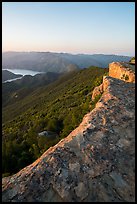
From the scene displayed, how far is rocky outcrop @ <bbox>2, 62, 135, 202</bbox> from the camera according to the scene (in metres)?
6.37

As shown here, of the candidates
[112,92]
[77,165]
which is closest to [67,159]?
[77,165]

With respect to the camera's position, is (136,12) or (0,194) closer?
(0,194)

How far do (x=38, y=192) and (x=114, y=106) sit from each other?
465 centimetres

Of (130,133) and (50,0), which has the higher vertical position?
(50,0)

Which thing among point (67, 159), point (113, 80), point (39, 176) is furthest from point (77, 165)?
point (113, 80)

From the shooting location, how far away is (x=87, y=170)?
6.84 metres

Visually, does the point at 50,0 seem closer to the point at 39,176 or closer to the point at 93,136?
the point at 93,136

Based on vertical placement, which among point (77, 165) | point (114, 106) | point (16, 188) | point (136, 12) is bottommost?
point (16, 188)

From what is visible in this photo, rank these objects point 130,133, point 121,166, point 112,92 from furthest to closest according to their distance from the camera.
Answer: point 112,92 < point 130,133 < point 121,166

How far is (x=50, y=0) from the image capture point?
6965 millimetres

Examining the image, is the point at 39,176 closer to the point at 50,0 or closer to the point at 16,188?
the point at 16,188

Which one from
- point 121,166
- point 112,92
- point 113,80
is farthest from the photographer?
point 113,80

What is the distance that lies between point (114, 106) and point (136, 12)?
3833 mm

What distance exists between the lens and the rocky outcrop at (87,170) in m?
6.37
